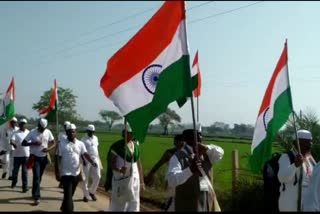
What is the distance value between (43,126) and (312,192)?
818 centimetres

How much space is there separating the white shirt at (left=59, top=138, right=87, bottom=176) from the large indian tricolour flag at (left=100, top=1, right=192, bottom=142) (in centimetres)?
420

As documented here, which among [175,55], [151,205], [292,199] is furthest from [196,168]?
[151,205]

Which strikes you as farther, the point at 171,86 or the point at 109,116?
the point at 109,116

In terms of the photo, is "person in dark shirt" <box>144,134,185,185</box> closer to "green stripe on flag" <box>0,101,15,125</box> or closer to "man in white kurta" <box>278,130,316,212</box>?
"man in white kurta" <box>278,130,316,212</box>

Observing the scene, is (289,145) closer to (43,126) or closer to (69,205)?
(69,205)

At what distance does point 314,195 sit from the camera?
551 cm

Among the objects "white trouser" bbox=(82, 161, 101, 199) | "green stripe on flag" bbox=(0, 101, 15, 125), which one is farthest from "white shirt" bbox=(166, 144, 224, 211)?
"green stripe on flag" bbox=(0, 101, 15, 125)

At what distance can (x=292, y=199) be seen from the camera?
259 inches

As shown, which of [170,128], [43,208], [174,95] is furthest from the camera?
[170,128]

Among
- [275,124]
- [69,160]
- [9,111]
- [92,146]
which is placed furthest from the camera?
[9,111]

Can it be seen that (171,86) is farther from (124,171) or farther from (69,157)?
(69,157)

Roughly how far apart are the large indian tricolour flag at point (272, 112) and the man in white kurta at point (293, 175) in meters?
0.37

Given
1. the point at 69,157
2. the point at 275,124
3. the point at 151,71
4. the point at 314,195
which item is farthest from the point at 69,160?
the point at 314,195

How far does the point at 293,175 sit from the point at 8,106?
409 inches
